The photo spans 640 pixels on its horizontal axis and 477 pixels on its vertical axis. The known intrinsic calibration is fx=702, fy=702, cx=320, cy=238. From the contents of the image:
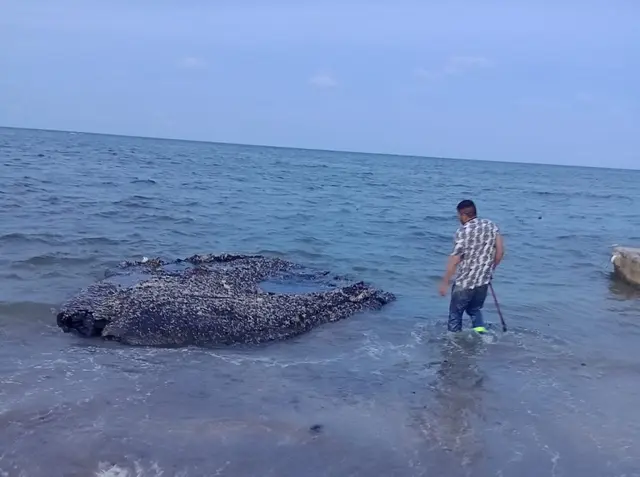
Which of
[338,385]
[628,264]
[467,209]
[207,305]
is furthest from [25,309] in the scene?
[628,264]

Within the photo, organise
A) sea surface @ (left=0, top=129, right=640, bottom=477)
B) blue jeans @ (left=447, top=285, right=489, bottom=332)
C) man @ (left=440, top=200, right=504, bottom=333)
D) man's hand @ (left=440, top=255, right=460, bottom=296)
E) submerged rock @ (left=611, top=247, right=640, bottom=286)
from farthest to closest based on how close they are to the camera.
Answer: submerged rock @ (left=611, top=247, right=640, bottom=286) → blue jeans @ (left=447, top=285, right=489, bottom=332) → man @ (left=440, top=200, right=504, bottom=333) → man's hand @ (left=440, top=255, right=460, bottom=296) → sea surface @ (left=0, top=129, right=640, bottom=477)

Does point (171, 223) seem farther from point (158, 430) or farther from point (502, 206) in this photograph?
point (502, 206)

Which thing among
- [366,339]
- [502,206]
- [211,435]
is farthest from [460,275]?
[502,206]

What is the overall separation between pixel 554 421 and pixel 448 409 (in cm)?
92

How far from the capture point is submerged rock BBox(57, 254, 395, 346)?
7715 mm

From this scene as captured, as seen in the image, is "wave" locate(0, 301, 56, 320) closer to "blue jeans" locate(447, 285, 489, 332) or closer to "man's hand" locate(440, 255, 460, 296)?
"man's hand" locate(440, 255, 460, 296)

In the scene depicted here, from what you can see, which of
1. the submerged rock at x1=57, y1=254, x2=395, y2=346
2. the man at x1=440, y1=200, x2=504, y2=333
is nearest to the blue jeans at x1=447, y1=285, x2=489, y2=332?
Result: the man at x1=440, y1=200, x2=504, y2=333

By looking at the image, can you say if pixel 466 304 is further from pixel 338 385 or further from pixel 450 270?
pixel 338 385

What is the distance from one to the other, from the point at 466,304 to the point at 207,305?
122 inches

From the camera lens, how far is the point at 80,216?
644 inches

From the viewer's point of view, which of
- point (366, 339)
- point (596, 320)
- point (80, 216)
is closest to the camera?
point (366, 339)

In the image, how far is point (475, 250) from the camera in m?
8.31

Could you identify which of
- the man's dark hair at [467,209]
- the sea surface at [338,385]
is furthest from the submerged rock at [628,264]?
the man's dark hair at [467,209]

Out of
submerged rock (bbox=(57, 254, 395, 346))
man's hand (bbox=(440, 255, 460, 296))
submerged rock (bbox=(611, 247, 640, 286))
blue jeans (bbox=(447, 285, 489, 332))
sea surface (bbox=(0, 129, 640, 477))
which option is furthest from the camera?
submerged rock (bbox=(611, 247, 640, 286))
